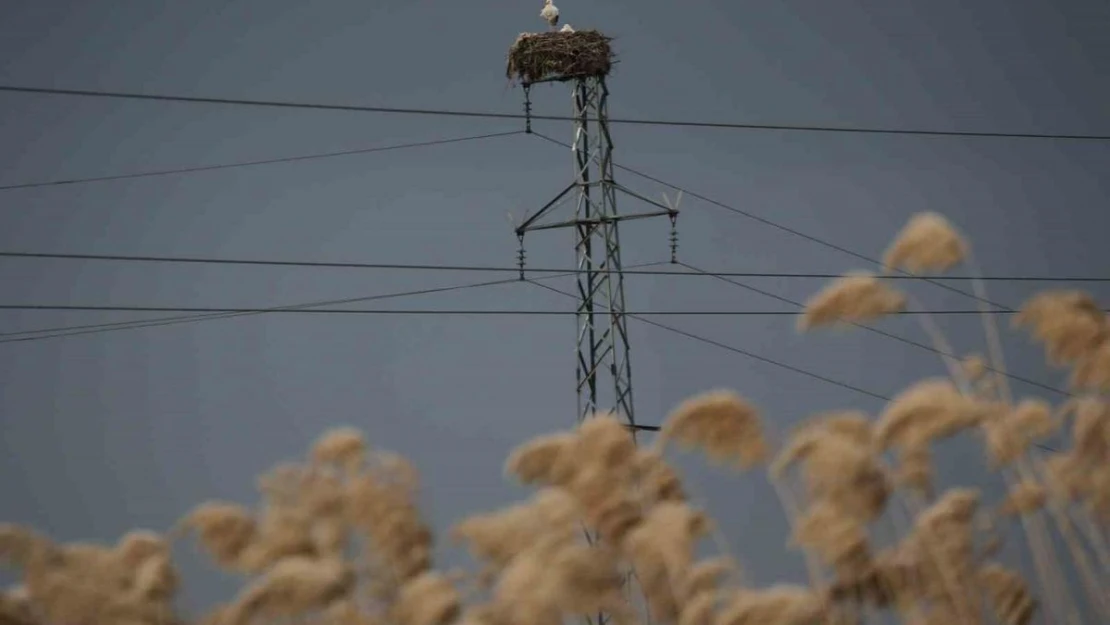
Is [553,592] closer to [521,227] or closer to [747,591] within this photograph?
[747,591]

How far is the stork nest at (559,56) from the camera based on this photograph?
16906mm

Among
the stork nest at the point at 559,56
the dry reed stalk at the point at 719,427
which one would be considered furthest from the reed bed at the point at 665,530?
the stork nest at the point at 559,56

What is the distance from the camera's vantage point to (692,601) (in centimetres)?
492

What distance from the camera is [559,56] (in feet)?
55.9

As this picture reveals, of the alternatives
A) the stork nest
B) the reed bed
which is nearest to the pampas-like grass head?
the reed bed

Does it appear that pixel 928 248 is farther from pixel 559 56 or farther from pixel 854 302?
pixel 559 56

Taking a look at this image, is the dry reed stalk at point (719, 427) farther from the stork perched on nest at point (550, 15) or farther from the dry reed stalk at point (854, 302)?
the stork perched on nest at point (550, 15)

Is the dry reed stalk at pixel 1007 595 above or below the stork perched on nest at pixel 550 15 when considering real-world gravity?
below

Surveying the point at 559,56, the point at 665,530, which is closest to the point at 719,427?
the point at 665,530

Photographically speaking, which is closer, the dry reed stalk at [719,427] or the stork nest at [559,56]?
the dry reed stalk at [719,427]

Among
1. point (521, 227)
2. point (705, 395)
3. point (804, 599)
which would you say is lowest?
point (804, 599)

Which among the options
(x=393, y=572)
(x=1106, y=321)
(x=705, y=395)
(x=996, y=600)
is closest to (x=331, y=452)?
(x=393, y=572)

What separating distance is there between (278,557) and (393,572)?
34 centimetres

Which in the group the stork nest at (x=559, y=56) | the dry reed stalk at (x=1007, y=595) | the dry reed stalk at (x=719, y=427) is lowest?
the dry reed stalk at (x=1007, y=595)
